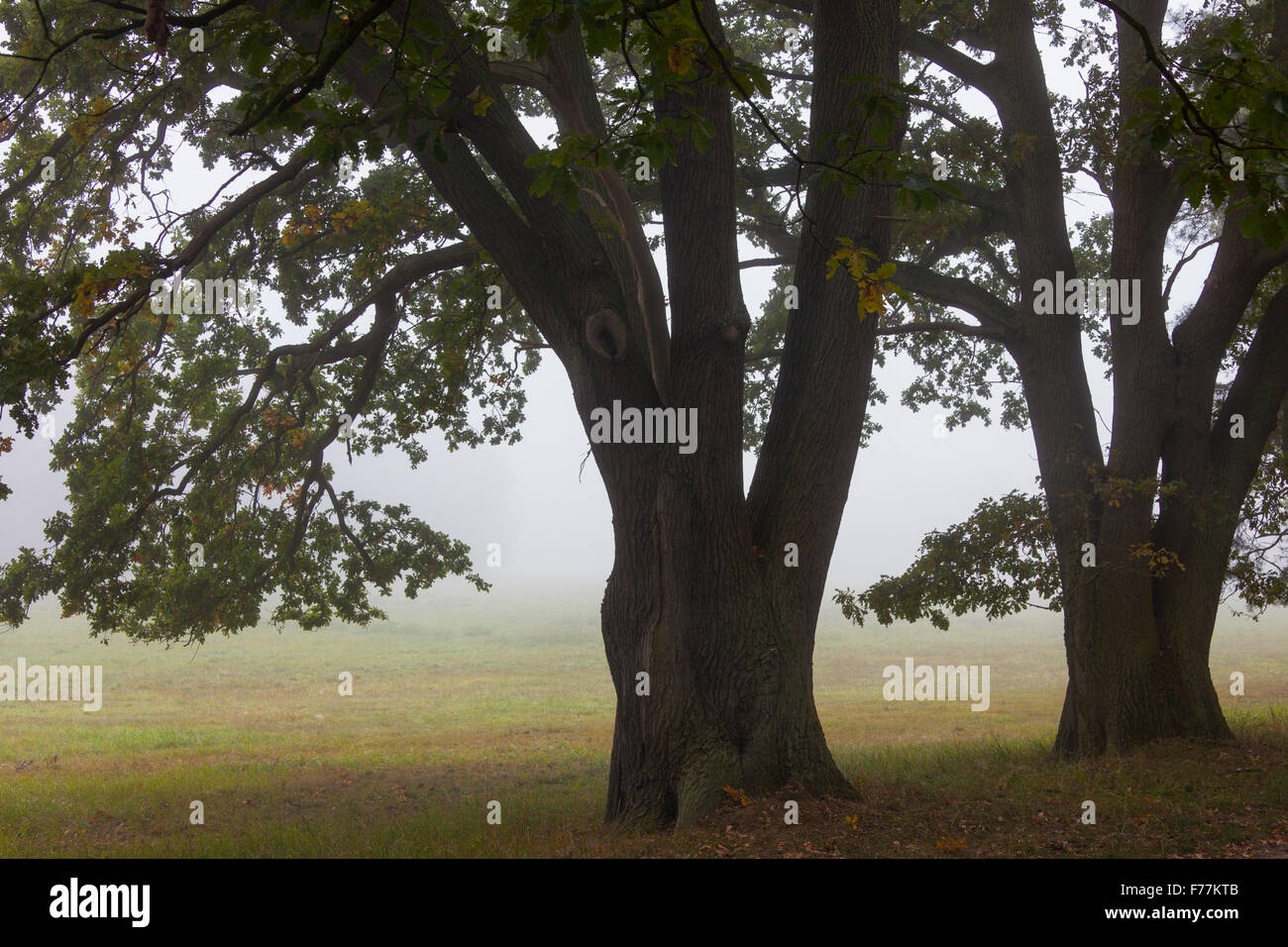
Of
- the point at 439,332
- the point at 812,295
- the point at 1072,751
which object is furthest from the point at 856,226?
the point at 1072,751

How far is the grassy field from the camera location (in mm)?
7258

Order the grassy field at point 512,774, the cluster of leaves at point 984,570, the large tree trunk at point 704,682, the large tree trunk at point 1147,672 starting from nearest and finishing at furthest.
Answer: the grassy field at point 512,774, the large tree trunk at point 704,682, the large tree trunk at point 1147,672, the cluster of leaves at point 984,570

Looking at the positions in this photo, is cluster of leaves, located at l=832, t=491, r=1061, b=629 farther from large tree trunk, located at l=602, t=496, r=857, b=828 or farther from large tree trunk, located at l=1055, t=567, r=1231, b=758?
large tree trunk, located at l=602, t=496, r=857, b=828

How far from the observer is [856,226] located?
804cm

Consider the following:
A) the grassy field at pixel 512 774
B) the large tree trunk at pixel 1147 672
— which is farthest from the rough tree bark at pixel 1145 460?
the grassy field at pixel 512 774

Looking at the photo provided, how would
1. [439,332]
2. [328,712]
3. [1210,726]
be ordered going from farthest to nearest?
[328,712]
[439,332]
[1210,726]

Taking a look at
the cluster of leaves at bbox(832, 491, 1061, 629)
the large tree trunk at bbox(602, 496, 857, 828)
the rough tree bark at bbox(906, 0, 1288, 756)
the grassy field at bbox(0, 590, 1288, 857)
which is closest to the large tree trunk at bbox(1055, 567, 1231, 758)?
the rough tree bark at bbox(906, 0, 1288, 756)

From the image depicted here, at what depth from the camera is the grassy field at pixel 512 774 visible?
7.26 meters

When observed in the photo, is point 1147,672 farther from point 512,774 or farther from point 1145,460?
point 512,774

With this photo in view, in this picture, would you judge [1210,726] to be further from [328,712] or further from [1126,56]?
[328,712]

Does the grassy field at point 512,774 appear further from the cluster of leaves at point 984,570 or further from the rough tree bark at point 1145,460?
the cluster of leaves at point 984,570

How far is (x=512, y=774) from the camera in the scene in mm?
14945

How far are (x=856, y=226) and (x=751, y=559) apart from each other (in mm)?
2919

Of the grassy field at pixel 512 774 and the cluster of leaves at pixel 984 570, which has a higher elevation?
the cluster of leaves at pixel 984 570
